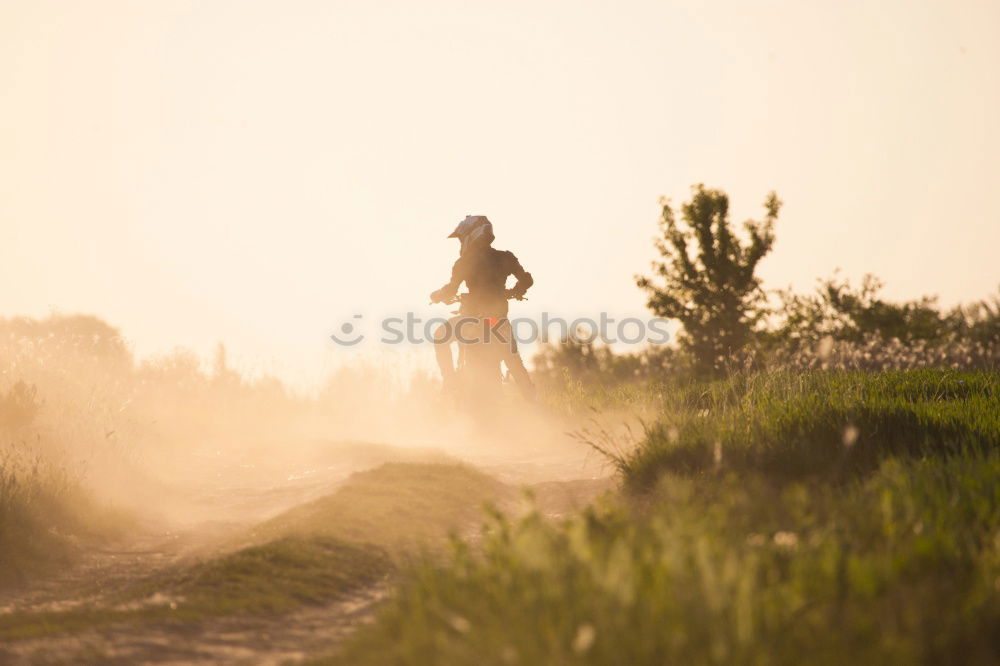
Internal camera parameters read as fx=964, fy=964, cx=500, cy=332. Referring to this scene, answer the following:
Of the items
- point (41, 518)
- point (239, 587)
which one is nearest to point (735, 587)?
point (239, 587)

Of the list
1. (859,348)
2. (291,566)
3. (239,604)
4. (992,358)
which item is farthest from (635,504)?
(992,358)

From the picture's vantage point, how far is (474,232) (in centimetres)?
1426

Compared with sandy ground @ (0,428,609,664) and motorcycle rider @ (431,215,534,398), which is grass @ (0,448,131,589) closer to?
sandy ground @ (0,428,609,664)

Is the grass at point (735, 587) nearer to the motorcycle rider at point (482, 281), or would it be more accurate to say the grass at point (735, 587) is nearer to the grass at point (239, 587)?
the grass at point (239, 587)

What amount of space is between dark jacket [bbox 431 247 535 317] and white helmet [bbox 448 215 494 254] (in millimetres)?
125

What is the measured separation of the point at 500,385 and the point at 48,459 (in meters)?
6.60

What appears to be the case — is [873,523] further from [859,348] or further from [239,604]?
[859,348]

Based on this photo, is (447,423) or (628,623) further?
(447,423)

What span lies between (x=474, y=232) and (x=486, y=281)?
749 millimetres

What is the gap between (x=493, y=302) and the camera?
47.0 ft

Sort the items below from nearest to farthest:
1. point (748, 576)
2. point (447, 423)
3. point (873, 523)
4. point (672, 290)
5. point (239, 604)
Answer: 1. point (748, 576)
2. point (873, 523)
3. point (239, 604)
4. point (447, 423)
5. point (672, 290)

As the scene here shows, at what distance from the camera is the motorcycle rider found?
559 inches

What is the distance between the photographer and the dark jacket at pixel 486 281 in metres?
14.2

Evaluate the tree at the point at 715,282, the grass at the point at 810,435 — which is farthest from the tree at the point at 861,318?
the grass at the point at 810,435
